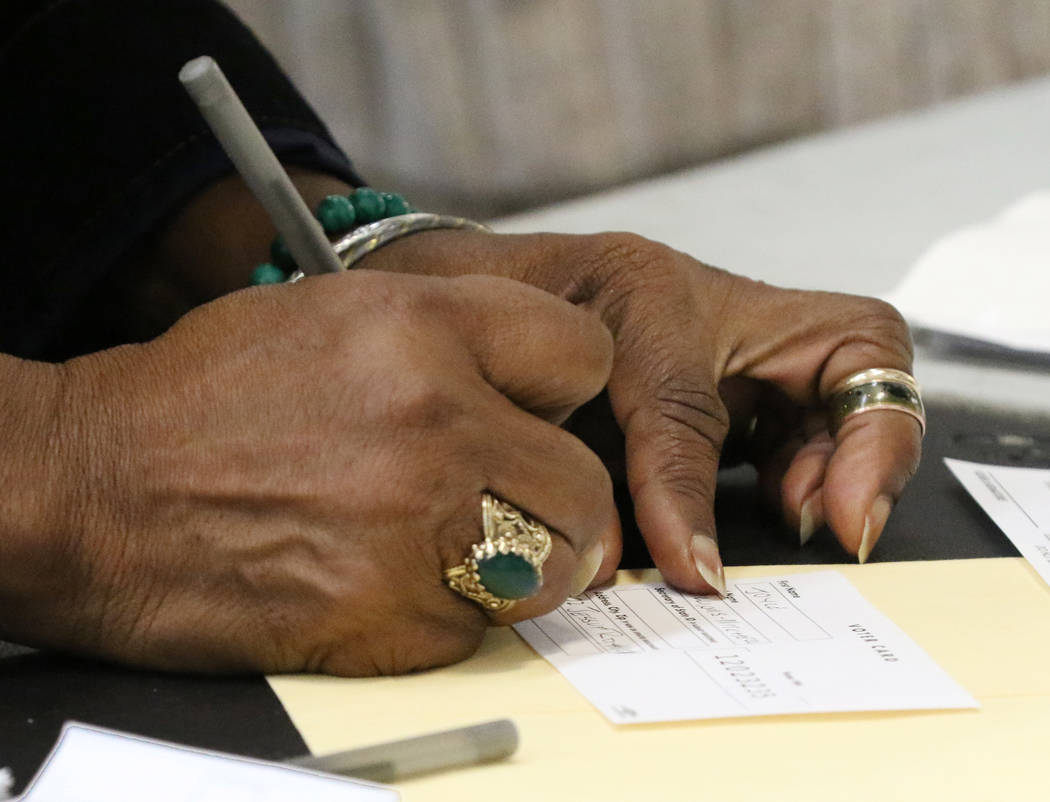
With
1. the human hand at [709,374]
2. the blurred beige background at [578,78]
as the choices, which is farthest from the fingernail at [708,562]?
the blurred beige background at [578,78]

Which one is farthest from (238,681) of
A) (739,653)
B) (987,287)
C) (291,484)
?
(987,287)

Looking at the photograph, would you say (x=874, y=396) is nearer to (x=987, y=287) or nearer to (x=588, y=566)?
(x=588, y=566)

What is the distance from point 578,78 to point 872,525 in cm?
115

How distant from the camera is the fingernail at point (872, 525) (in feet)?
1.93

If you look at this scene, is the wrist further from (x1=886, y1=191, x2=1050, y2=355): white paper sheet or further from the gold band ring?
(x1=886, y1=191, x2=1050, y2=355): white paper sheet

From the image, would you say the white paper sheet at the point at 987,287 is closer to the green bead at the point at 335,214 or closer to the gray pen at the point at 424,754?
the green bead at the point at 335,214

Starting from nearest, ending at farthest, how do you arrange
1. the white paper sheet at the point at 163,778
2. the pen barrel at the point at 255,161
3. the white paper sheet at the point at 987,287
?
the white paper sheet at the point at 163,778 → the pen barrel at the point at 255,161 → the white paper sheet at the point at 987,287

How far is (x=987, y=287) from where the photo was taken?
972 mm

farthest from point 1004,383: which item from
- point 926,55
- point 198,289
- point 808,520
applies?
point 926,55

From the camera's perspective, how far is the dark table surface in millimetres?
418

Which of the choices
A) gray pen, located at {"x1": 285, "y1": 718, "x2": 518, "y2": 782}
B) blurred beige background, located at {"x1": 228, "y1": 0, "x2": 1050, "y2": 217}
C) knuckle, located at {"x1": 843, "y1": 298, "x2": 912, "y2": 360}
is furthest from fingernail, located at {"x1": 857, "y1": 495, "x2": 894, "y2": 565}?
blurred beige background, located at {"x1": 228, "y1": 0, "x2": 1050, "y2": 217}

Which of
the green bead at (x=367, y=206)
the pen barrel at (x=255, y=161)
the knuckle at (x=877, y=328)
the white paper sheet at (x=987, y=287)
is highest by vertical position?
the pen barrel at (x=255, y=161)

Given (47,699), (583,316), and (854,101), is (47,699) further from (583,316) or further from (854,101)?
(854,101)

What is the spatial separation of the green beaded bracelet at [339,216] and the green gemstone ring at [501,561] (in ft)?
0.69
